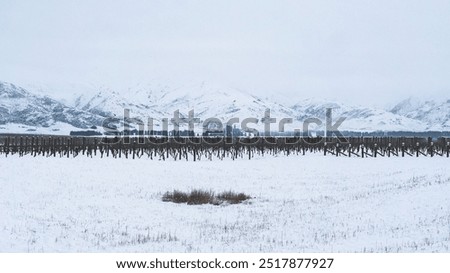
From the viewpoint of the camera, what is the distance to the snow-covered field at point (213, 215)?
40.6 feet

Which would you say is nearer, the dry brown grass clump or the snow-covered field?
the snow-covered field

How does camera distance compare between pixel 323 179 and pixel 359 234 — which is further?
pixel 323 179

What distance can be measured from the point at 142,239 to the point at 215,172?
19066 mm

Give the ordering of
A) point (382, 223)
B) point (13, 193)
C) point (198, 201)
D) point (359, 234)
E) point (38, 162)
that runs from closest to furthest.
A: point (359, 234), point (382, 223), point (13, 193), point (198, 201), point (38, 162)

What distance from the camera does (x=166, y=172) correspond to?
30.5m

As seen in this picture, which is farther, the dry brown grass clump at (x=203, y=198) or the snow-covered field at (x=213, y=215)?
the dry brown grass clump at (x=203, y=198)

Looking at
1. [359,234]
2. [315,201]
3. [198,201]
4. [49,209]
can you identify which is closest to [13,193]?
[49,209]

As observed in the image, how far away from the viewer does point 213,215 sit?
1800cm

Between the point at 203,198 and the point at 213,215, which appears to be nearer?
the point at 213,215

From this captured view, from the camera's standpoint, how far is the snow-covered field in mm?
12383

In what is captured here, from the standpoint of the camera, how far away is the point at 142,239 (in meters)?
13.6
